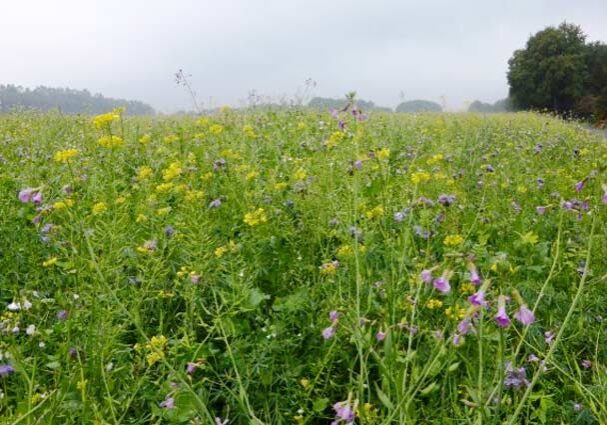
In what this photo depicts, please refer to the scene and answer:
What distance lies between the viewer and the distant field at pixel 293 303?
1.42 metres

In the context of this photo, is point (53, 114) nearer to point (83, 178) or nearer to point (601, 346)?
point (83, 178)

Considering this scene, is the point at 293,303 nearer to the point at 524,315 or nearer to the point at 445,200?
the point at 445,200

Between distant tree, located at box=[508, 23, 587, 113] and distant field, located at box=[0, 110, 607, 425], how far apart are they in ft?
124

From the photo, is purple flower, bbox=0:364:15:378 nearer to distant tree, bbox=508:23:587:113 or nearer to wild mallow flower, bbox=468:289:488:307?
wild mallow flower, bbox=468:289:488:307

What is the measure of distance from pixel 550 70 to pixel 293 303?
3993cm

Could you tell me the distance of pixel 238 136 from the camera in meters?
4.80

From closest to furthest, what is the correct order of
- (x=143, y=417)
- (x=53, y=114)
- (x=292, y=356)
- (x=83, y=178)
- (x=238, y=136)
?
(x=143, y=417), (x=292, y=356), (x=83, y=178), (x=238, y=136), (x=53, y=114)

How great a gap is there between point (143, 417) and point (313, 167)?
1808mm

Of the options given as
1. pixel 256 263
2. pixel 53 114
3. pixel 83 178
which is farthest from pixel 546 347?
pixel 53 114

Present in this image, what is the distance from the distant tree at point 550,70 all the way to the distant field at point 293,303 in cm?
3782

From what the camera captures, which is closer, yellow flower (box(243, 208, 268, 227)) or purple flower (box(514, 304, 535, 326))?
purple flower (box(514, 304, 535, 326))

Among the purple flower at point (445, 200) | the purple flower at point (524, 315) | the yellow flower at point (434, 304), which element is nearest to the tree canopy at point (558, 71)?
the purple flower at point (445, 200)

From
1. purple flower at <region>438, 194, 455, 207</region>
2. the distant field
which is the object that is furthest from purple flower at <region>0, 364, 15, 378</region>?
purple flower at <region>438, 194, 455, 207</region>

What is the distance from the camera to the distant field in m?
1.42
